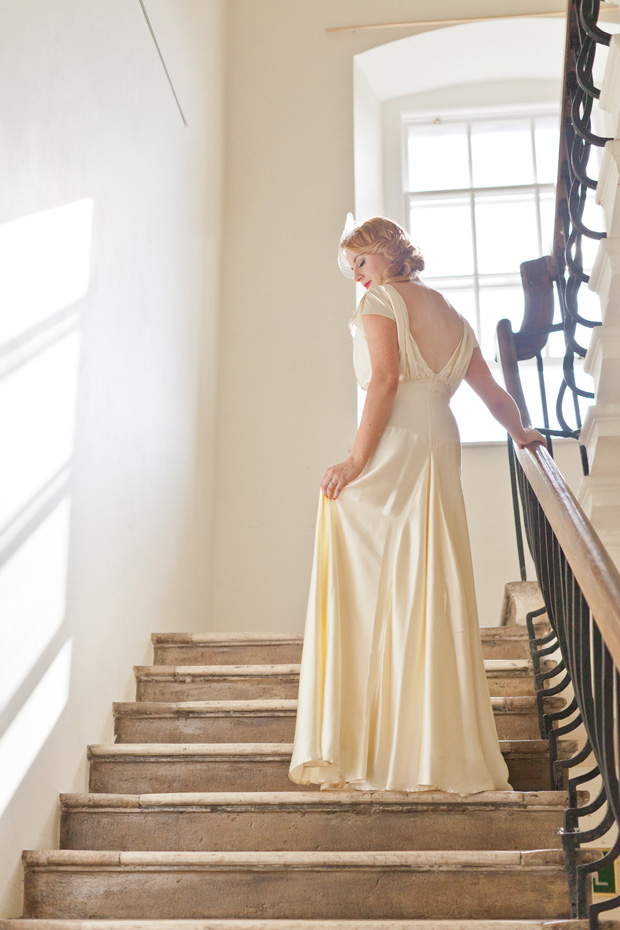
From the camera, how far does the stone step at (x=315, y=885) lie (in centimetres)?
222

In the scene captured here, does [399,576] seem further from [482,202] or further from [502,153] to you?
[502,153]

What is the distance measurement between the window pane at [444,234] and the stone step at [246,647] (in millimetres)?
3464

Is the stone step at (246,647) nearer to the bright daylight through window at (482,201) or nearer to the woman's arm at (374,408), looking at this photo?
the woman's arm at (374,408)

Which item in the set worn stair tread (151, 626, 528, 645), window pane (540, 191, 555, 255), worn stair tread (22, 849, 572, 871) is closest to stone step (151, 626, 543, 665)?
worn stair tread (151, 626, 528, 645)

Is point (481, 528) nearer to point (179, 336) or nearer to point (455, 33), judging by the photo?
point (179, 336)

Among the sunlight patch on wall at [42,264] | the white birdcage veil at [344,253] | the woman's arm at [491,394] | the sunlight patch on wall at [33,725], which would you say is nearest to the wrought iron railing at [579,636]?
the woman's arm at [491,394]

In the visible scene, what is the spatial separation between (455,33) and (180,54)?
2.23 metres

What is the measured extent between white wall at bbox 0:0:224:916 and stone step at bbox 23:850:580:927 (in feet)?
0.79

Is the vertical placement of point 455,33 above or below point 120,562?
above

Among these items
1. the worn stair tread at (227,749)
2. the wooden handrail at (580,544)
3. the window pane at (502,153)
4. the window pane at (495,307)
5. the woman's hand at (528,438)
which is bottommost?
the worn stair tread at (227,749)

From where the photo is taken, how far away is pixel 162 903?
7.59 feet

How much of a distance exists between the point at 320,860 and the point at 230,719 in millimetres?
937

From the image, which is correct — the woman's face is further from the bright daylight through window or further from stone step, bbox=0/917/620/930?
the bright daylight through window

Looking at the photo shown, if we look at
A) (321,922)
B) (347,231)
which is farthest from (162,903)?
(347,231)
